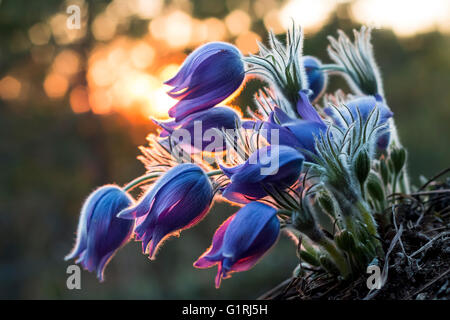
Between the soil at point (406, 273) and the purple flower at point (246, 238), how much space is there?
0.15 metres

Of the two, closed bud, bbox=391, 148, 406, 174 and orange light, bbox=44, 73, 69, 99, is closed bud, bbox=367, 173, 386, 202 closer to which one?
closed bud, bbox=391, 148, 406, 174

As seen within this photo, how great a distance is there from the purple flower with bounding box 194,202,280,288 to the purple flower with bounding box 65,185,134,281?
0.17 meters

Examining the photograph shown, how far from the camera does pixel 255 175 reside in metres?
0.59

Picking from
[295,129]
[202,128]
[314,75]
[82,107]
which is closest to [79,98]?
[82,107]

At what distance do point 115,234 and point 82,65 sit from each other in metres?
4.54

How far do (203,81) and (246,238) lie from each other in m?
0.26

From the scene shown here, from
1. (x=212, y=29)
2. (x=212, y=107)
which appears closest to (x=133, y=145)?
(x=212, y=29)

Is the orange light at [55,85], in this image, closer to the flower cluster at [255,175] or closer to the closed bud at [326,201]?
the flower cluster at [255,175]

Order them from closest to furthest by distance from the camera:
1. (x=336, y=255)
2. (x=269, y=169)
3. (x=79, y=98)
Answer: (x=269, y=169)
(x=336, y=255)
(x=79, y=98)

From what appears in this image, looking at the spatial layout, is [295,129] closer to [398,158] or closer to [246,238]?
[246,238]

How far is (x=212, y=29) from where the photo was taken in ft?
17.0

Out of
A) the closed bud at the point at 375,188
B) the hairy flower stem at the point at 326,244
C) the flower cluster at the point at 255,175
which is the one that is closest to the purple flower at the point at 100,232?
the flower cluster at the point at 255,175

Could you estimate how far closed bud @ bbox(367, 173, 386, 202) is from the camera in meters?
0.80
